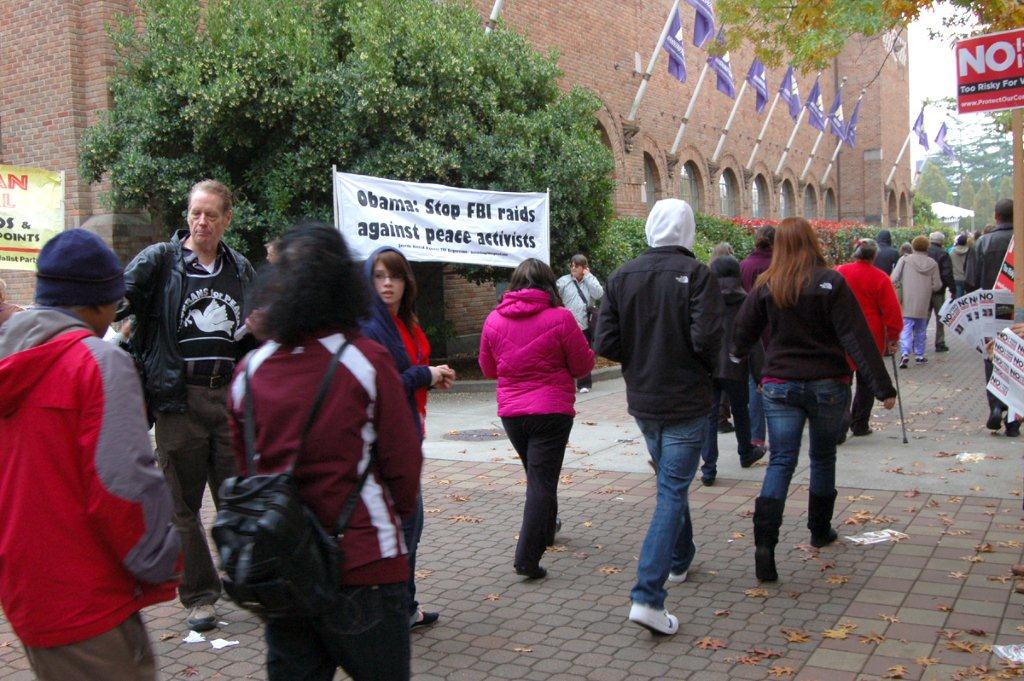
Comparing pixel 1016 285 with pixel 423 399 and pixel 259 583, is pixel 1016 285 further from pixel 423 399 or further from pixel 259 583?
pixel 259 583

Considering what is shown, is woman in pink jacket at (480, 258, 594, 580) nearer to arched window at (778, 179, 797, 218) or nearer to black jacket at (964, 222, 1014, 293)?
black jacket at (964, 222, 1014, 293)

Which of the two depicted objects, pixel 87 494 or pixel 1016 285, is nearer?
pixel 87 494

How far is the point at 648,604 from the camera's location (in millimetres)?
4555

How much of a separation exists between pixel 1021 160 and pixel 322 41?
31.5 feet

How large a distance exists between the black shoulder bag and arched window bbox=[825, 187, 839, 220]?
4566cm

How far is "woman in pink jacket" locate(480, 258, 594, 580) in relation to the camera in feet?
18.0

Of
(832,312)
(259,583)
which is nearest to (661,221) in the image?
(832,312)

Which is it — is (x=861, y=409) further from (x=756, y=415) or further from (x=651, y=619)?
(x=651, y=619)

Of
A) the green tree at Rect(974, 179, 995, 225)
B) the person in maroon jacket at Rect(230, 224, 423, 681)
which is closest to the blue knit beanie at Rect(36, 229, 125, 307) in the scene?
the person in maroon jacket at Rect(230, 224, 423, 681)

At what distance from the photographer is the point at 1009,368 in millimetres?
5535

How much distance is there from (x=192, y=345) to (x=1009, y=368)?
4.40 m

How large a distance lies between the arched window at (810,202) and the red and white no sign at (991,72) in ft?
126

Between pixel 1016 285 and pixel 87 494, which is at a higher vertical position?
pixel 1016 285

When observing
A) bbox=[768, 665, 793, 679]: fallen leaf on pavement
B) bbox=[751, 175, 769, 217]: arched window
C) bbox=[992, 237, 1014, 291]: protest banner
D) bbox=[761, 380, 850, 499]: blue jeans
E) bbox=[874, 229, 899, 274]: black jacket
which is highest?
bbox=[751, 175, 769, 217]: arched window
